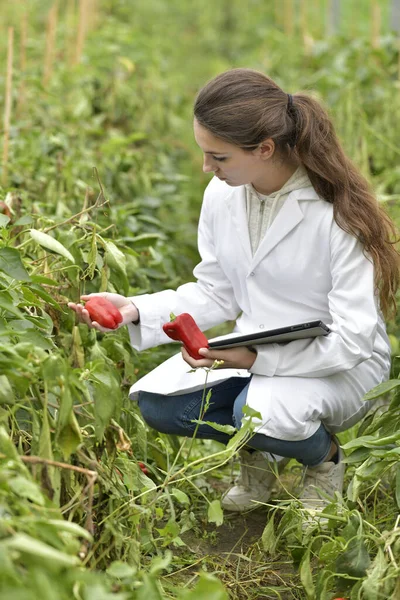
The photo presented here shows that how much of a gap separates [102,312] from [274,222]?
47 centimetres

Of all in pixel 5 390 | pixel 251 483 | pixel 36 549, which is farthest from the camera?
pixel 251 483

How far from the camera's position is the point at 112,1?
739 centimetres

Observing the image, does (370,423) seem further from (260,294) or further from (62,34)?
(62,34)

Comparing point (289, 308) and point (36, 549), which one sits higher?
point (36, 549)

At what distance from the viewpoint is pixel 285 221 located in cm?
214

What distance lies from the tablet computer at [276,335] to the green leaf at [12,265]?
0.45 m

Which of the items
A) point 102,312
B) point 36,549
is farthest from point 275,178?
point 36,549

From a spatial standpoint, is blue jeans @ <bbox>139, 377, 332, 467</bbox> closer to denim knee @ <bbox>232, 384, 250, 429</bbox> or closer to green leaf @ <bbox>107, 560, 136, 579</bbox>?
denim knee @ <bbox>232, 384, 250, 429</bbox>

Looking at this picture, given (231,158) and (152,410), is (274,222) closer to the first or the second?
(231,158)

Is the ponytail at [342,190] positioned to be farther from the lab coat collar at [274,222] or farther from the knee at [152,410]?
the knee at [152,410]

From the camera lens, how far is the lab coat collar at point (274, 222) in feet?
7.00

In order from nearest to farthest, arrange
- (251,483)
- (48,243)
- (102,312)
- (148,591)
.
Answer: (148,591)
(48,243)
(102,312)
(251,483)

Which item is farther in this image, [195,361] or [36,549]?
[195,361]

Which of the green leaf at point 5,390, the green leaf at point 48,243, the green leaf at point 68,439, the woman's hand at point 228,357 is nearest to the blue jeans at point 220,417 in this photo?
the woman's hand at point 228,357
